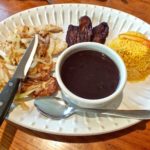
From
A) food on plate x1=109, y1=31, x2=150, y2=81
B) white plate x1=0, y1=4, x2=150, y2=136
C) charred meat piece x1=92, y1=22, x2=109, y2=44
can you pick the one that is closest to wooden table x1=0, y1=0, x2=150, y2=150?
white plate x1=0, y1=4, x2=150, y2=136

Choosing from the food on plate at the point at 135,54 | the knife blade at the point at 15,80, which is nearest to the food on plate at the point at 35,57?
the knife blade at the point at 15,80

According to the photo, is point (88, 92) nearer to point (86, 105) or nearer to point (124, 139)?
point (86, 105)

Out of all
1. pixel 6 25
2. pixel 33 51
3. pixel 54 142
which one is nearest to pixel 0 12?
pixel 6 25

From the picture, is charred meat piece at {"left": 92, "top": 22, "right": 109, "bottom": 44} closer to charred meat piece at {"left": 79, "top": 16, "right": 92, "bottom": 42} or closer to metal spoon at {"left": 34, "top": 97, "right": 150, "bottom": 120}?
charred meat piece at {"left": 79, "top": 16, "right": 92, "bottom": 42}

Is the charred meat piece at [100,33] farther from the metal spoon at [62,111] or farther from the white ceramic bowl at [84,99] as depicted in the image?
the metal spoon at [62,111]

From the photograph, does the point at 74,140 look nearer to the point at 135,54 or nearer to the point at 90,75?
the point at 90,75

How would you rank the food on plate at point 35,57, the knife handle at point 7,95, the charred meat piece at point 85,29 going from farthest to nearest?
the charred meat piece at point 85,29 < the food on plate at point 35,57 < the knife handle at point 7,95
